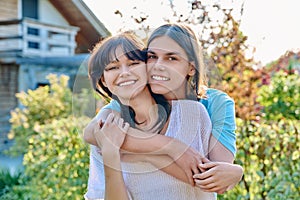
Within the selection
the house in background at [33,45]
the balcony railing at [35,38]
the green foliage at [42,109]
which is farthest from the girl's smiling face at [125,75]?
the balcony railing at [35,38]

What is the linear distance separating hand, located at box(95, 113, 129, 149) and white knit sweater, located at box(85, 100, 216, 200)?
6 cm

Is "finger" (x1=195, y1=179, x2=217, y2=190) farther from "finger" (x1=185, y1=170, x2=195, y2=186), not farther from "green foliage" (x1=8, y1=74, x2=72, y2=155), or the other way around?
"green foliage" (x1=8, y1=74, x2=72, y2=155)

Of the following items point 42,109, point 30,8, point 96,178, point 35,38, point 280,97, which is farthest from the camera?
point 30,8

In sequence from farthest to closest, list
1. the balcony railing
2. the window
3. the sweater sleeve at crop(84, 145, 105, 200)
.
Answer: the window → the balcony railing → the sweater sleeve at crop(84, 145, 105, 200)

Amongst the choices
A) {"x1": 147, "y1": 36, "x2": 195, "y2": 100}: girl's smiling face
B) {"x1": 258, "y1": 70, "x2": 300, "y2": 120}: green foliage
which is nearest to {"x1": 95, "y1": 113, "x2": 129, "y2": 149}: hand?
{"x1": 147, "y1": 36, "x2": 195, "y2": 100}: girl's smiling face

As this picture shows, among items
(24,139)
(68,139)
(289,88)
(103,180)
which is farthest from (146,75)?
(24,139)

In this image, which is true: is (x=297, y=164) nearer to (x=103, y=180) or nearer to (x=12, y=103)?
(x=103, y=180)

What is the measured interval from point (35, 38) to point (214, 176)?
8.66 meters

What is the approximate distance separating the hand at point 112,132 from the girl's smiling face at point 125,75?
0.05 meters

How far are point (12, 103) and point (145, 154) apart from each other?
9.23m

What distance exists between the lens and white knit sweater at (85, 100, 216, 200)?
1.20 metres

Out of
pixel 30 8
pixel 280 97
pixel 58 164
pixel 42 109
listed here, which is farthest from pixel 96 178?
pixel 30 8

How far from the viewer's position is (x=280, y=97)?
4.49 meters

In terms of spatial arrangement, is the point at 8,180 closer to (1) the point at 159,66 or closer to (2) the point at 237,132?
(2) the point at 237,132
